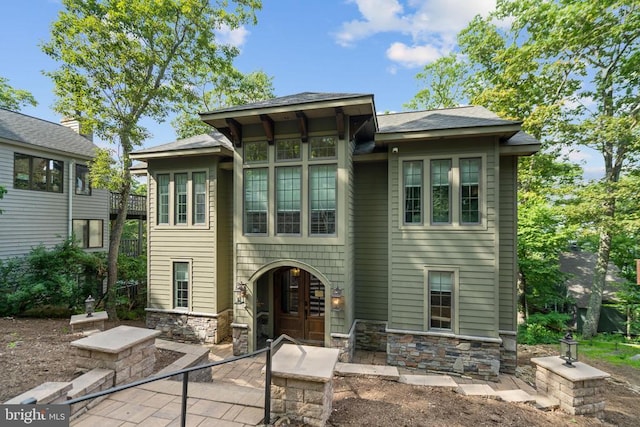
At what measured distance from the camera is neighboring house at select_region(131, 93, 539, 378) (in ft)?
21.5

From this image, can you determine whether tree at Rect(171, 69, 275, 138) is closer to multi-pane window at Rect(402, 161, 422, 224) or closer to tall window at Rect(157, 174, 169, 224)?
tall window at Rect(157, 174, 169, 224)

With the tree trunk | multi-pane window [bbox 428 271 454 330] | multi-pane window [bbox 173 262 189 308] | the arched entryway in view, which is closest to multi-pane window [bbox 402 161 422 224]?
multi-pane window [bbox 428 271 454 330]

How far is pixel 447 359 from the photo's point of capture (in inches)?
262

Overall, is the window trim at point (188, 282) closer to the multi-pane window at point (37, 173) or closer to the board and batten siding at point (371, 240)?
the board and batten siding at point (371, 240)

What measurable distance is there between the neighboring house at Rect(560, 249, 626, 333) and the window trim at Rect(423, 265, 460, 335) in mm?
12816

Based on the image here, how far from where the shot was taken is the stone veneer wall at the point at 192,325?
8.24 metres

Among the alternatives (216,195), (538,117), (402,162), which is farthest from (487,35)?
(216,195)

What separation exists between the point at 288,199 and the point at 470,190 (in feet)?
14.4

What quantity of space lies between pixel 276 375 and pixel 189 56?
36.7 feet

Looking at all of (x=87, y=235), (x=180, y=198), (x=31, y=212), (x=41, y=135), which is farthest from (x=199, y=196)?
(x=41, y=135)

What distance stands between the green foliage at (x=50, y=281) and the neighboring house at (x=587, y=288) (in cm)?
2185

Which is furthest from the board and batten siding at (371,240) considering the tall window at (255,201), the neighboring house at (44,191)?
the neighboring house at (44,191)

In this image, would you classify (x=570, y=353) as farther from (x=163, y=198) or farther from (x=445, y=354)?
(x=163, y=198)

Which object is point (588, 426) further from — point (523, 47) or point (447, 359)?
point (523, 47)
